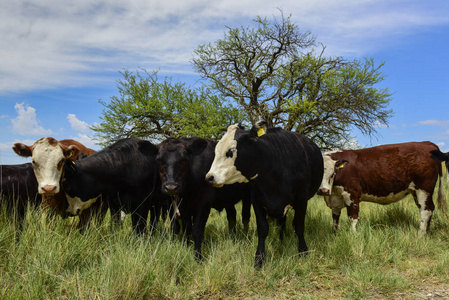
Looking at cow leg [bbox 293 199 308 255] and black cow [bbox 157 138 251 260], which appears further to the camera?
cow leg [bbox 293 199 308 255]

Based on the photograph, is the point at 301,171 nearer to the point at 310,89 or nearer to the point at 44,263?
the point at 44,263

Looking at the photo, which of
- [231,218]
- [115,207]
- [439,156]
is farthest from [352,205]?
[115,207]

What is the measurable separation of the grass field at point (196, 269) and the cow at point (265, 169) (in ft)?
1.56

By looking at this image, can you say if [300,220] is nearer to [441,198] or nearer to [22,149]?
[441,198]

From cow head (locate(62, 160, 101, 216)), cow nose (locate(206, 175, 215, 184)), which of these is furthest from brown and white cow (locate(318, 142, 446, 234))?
cow head (locate(62, 160, 101, 216))

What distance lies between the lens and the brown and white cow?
7543 millimetres

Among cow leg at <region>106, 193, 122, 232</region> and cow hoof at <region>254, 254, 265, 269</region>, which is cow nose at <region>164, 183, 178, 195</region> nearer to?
cow leg at <region>106, 193, 122, 232</region>

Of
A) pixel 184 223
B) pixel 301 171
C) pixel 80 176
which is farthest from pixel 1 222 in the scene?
pixel 301 171

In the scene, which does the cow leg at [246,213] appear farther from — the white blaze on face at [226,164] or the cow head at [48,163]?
the cow head at [48,163]

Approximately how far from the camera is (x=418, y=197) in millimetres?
7633

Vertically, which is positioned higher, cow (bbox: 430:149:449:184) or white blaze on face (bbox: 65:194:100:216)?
cow (bbox: 430:149:449:184)

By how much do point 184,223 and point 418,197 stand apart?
16.5 ft

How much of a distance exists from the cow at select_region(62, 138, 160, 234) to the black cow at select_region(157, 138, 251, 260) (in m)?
0.49

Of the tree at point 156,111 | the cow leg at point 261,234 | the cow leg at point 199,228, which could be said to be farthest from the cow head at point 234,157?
the tree at point 156,111
